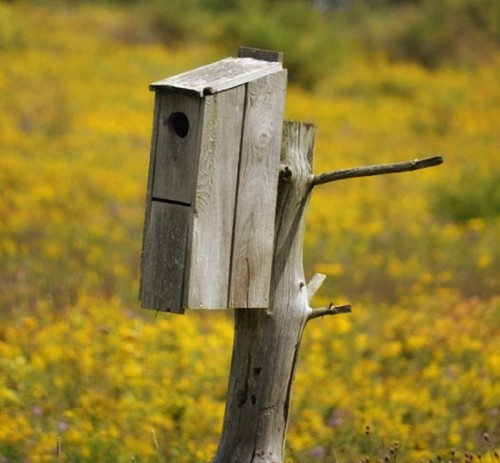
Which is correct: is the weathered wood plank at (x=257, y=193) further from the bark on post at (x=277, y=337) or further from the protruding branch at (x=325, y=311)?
the protruding branch at (x=325, y=311)

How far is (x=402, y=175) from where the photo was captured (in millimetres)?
15344

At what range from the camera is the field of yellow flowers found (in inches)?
249

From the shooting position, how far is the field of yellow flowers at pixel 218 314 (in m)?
6.33

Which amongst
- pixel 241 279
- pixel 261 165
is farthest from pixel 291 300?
pixel 261 165

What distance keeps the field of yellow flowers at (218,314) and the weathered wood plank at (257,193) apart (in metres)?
0.85

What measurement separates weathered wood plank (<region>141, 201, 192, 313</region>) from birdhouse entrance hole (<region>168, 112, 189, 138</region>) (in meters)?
0.28

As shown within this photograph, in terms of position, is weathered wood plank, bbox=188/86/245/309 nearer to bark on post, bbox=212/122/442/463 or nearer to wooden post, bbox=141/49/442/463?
wooden post, bbox=141/49/442/463

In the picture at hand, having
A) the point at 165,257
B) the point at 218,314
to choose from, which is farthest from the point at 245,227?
the point at 218,314

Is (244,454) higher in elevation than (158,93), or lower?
lower

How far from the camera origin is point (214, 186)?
4387 millimetres

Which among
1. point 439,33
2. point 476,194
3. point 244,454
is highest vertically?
point 439,33

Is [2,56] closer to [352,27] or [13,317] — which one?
[352,27]

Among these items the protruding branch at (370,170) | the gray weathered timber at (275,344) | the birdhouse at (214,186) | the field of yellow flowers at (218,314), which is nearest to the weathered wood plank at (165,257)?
the birdhouse at (214,186)

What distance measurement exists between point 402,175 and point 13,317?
25.7 ft
